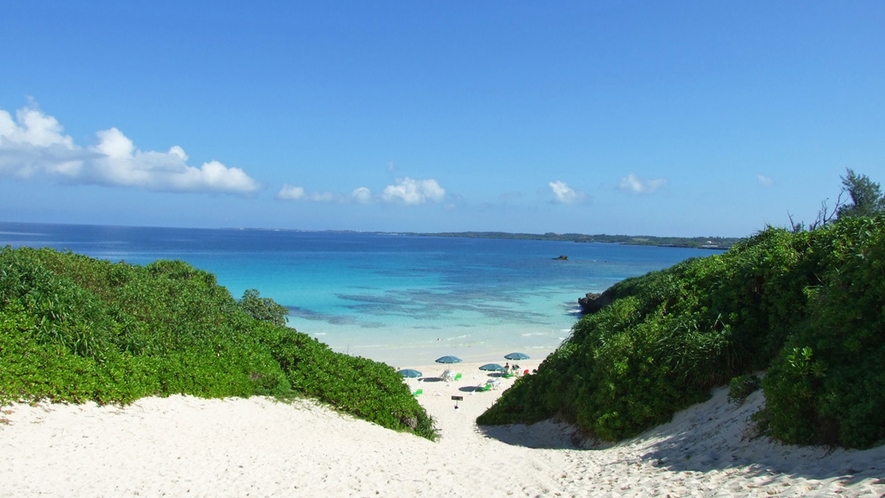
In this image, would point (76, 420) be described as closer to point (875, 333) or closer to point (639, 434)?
point (639, 434)

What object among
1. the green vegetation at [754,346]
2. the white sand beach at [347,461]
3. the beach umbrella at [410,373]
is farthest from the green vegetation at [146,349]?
the beach umbrella at [410,373]

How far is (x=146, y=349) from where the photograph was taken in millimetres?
11180

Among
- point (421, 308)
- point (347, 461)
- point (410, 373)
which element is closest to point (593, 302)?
point (421, 308)

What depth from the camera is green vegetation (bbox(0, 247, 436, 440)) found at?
9.11 meters

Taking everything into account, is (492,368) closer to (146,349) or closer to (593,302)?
(146,349)

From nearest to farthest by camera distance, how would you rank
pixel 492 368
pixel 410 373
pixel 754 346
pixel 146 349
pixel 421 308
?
pixel 754 346 < pixel 146 349 < pixel 410 373 < pixel 492 368 < pixel 421 308

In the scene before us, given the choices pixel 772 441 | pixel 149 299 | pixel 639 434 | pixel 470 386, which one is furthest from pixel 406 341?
pixel 772 441

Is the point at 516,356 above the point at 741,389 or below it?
below

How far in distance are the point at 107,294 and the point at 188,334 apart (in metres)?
2.72

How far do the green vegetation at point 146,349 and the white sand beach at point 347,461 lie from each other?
537 mm

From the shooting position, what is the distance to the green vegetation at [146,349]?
9.11 metres

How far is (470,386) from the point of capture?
25.1 meters

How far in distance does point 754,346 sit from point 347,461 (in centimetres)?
716

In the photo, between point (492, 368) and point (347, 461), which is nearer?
point (347, 461)
